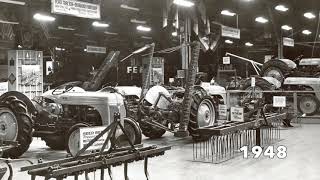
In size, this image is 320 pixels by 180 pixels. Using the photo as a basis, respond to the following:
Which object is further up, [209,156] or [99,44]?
[99,44]

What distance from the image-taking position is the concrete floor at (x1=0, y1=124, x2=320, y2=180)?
6.20 metres

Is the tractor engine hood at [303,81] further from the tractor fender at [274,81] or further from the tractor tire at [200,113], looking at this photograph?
the tractor tire at [200,113]

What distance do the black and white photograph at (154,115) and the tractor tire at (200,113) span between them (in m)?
0.02

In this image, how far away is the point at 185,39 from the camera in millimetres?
13031

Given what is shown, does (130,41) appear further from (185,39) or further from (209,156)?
(209,156)

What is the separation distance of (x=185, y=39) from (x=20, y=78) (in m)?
7.65

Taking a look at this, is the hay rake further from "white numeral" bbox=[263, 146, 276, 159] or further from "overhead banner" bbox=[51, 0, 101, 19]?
"overhead banner" bbox=[51, 0, 101, 19]

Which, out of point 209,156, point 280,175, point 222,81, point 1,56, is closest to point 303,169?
point 280,175

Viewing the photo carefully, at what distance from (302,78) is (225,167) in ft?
26.7

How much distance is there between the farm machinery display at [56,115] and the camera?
756cm

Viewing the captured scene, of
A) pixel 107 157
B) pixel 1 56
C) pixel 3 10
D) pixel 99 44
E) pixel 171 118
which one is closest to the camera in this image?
pixel 107 157

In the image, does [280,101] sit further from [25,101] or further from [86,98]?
[25,101]

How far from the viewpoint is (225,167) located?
6.82 meters

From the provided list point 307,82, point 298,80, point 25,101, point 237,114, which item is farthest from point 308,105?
point 25,101
